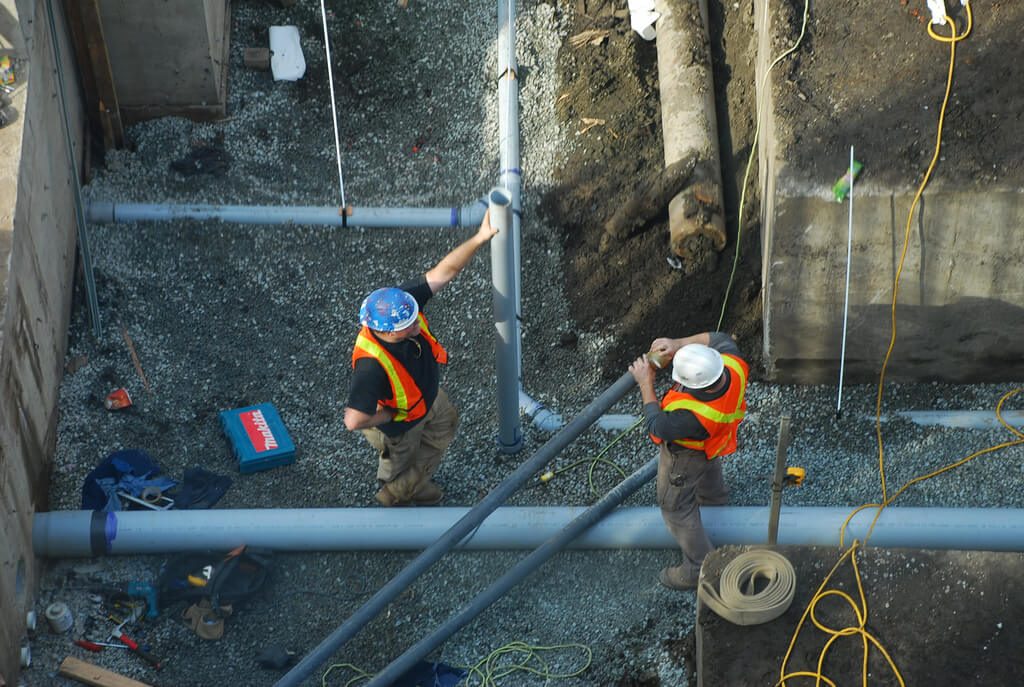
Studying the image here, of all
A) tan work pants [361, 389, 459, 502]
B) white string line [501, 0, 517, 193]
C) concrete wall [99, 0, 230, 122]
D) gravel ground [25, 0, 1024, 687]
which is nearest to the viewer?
gravel ground [25, 0, 1024, 687]

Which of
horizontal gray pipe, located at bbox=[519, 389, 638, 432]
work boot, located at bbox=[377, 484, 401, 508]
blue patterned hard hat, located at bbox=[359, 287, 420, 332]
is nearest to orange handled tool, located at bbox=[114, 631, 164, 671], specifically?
work boot, located at bbox=[377, 484, 401, 508]

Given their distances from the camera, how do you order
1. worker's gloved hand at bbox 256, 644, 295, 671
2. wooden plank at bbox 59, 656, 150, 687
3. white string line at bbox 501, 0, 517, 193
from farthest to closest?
white string line at bbox 501, 0, 517, 193 < worker's gloved hand at bbox 256, 644, 295, 671 < wooden plank at bbox 59, 656, 150, 687

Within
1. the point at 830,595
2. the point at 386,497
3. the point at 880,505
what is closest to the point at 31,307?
the point at 386,497

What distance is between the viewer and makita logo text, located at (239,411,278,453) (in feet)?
31.2

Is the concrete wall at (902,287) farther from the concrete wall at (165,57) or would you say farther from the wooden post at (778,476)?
Result: the concrete wall at (165,57)

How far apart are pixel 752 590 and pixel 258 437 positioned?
3.86 meters

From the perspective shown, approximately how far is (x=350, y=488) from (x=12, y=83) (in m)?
3.87

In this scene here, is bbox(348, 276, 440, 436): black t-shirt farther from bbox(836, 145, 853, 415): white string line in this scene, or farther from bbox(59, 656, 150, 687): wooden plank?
bbox(836, 145, 853, 415): white string line

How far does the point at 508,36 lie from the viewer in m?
12.6

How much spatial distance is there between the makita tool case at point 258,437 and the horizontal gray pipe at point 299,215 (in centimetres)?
198

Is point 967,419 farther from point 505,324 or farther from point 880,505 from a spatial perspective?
point 505,324

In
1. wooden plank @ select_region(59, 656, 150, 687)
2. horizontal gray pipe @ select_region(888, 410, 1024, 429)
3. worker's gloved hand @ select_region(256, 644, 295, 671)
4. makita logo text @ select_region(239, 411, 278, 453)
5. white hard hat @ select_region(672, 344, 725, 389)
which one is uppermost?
white hard hat @ select_region(672, 344, 725, 389)

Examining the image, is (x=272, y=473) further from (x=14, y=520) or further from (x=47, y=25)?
(x=47, y=25)

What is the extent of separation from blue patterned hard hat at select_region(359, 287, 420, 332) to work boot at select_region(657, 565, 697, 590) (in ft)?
7.71
